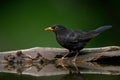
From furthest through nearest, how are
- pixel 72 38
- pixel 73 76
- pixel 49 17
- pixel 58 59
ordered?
pixel 49 17
pixel 72 38
pixel 58 59
pixel 73 76

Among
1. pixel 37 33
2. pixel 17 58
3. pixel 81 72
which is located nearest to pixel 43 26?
pixel 37 33

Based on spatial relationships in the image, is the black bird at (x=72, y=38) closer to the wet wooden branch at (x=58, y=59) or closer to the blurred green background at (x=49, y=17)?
the wet wooden branch at (x=58, y=59)

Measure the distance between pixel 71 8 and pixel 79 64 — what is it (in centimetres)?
535

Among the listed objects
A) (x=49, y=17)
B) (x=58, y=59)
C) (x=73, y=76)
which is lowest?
(x=73, y=76)

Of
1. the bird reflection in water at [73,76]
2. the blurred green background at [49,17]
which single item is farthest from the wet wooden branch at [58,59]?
the blurred green background at [49,17]

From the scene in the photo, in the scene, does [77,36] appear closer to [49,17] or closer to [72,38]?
[72,38]

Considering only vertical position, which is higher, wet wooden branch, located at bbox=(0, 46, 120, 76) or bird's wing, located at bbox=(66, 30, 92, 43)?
bird's wing, located at bbox=(66, 30, 92, 43)

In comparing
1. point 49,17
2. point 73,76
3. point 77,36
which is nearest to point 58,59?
point 77,36

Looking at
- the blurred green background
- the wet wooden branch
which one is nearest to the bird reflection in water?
the wet wooden branch

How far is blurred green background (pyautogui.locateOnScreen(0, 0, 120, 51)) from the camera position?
16.6 metres

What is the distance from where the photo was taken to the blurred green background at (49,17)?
16.6 meters

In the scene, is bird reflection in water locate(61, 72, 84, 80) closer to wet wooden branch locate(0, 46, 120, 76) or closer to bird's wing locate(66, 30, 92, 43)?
wet wooden branch locate(0, 46, 120, 76)

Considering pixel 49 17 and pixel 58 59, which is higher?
pixel 49 17

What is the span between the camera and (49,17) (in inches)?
674
